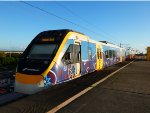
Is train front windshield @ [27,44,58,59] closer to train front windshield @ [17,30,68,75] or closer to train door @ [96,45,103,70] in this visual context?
train front windshield @ [17,30,68,75]

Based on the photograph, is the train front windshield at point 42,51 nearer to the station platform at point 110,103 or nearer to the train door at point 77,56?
the train door at point 77,56

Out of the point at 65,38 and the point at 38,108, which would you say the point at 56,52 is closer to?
the point at 65,38

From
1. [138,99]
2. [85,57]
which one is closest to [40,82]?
[138,99]

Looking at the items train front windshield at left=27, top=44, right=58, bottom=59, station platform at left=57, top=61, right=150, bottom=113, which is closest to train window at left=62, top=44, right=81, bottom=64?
train front windshield at left=27, top=44, right=58, bottom=59

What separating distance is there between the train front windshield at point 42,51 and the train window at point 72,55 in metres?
0.79

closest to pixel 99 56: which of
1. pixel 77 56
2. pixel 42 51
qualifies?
pixel 77 56

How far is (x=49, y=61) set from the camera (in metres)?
10.9

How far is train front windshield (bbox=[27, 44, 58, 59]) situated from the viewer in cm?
1152

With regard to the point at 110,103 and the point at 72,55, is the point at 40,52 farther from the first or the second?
the point at 110,103

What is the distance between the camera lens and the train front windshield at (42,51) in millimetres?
11516

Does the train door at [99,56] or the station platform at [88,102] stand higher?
the train door at [99,56]

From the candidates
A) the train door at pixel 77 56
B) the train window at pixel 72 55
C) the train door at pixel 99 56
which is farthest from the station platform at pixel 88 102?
the train door at pixel 99 56

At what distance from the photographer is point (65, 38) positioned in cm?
1242

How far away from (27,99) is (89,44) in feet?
31.1
